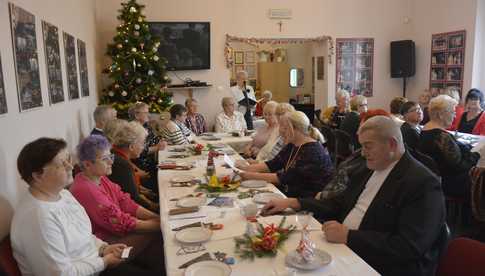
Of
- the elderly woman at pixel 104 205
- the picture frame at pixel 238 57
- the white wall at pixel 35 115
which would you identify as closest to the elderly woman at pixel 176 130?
the white wall at pixel 35 115

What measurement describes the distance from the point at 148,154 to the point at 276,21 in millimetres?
4582

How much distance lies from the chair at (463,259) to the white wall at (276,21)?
658 centimetres

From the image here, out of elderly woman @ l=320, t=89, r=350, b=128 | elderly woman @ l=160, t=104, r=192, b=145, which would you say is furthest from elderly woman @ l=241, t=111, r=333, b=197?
elderly woman @ l=320, t=89, r=350, b=128

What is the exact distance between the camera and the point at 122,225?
2.36m

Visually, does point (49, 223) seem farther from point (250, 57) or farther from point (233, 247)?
point (250, 57)

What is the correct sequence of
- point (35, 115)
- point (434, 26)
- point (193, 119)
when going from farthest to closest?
point (434, 26) < point (193, 119) < point (35, 115)

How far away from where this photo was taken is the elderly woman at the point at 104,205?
2.27m

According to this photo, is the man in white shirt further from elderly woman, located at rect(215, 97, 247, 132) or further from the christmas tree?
the christmas tree

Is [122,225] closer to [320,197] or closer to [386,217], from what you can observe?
[320,197]

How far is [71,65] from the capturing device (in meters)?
4.44

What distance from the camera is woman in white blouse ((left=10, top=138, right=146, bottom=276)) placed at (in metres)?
1.61

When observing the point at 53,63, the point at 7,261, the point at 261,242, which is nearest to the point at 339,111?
the point at 53,63

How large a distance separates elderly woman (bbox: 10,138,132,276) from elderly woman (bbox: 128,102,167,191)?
2.30 m

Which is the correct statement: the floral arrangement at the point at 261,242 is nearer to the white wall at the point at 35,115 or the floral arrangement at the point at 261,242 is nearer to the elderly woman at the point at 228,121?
the white wall at the point at 35,115
